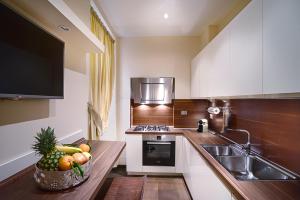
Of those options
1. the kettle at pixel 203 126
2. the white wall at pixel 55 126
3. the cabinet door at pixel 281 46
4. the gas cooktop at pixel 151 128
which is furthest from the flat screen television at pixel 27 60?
the kettle at pixel 203 126

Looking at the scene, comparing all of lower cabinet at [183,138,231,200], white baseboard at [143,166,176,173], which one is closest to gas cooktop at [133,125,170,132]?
white baseboard at [143,166,176,173]

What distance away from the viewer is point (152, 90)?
338 centimetres

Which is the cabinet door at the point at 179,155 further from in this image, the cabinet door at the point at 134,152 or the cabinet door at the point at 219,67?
the cabinet door at the point at 219,67

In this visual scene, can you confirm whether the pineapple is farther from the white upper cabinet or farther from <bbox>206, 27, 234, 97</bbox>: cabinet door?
<bbox>206, 27, 234, 97</bbox>: cabinet door

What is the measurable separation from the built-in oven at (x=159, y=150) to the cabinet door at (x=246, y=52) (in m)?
1.67

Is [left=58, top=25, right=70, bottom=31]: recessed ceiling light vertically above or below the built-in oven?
above

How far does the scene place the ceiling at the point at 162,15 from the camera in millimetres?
2311

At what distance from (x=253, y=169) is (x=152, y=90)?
2.13 meters

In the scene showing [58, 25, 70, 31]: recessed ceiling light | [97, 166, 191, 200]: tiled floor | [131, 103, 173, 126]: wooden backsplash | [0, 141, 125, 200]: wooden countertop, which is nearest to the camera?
[0, 141, 125, 200]: wooden countertop

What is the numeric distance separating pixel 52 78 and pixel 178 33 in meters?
2.68

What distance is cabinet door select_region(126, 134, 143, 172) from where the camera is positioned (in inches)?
123

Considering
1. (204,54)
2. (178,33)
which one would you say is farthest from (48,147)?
(178,33)

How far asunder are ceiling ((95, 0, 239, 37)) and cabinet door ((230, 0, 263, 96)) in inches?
37.1

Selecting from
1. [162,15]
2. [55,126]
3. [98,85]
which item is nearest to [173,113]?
[98,85]
